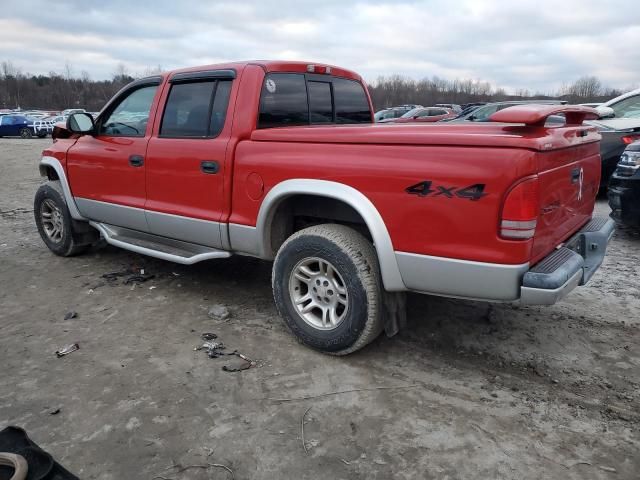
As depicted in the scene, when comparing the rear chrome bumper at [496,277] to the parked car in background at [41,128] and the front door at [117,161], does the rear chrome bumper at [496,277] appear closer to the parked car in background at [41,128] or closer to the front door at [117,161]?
the front door at [117,161]

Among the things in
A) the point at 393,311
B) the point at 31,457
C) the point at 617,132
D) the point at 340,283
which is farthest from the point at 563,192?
the point at 617,132

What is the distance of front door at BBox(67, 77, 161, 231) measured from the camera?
173 inches

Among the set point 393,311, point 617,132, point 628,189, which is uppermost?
point 617,132

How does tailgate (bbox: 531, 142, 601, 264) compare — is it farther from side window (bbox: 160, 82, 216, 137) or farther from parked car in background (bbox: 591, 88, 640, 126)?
parked car in background (bbox: 591, 88, 640, 126)

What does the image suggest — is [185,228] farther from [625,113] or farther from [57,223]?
[625,113]

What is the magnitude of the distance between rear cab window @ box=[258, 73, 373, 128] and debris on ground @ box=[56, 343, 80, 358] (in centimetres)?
203

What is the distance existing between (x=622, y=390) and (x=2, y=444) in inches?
130

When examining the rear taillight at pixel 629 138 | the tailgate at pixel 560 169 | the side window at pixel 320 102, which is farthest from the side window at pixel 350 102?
the rear taillight at pixel 629 138

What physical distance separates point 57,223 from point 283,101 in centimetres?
331

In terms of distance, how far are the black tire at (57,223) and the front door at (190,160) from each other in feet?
5.26

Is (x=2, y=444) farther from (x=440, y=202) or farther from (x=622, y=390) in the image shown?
(x=622, y=390)

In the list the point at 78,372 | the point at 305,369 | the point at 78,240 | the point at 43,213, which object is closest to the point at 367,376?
the point at 305,369

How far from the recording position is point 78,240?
18.2 feet

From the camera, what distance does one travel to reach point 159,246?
441cm
